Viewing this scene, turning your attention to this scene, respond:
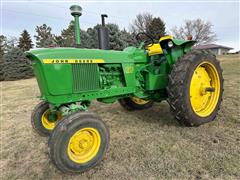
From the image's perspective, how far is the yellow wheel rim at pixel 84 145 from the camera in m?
2.10

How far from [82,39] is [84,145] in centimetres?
1834

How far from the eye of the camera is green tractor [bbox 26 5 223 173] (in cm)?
209

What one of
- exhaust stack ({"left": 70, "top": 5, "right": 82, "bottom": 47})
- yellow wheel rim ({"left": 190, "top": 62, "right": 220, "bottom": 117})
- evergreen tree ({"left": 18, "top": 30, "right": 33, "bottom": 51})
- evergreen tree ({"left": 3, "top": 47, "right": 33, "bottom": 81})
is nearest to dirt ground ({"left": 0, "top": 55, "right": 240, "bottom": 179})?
yellow wheel rim ({"left": 190, "top": 62, "right": 220, "bottom": 117})

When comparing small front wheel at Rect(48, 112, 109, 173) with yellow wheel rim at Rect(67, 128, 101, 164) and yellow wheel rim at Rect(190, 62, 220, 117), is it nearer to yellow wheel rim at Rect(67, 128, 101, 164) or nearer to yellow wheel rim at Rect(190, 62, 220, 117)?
yellow wheel rim at Rect(67, 128, 101, 164)

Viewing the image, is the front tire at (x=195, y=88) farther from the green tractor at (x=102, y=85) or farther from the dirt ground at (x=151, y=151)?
the dirt ground at (x=151, y=151)

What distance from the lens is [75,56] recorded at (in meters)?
2.31

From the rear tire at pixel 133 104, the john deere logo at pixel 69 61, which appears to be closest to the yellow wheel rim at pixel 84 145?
the john deere logo at pixel 69 61

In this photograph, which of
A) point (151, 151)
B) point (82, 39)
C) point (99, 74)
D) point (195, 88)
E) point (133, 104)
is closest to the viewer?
point (151, 151)

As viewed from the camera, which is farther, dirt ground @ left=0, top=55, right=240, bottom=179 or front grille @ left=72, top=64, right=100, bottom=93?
front grille @ left=72, top=64, right=100, bottom=93

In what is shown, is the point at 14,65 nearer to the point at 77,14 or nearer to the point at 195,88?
the point at 77,14

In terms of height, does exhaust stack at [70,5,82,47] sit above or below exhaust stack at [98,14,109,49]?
above

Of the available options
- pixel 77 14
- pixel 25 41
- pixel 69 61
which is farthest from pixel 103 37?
pixel 25 41

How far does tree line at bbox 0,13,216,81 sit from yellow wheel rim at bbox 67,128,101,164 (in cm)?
136

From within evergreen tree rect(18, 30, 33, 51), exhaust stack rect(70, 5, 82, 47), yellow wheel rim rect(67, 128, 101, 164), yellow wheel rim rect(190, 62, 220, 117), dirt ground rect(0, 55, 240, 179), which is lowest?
dirt ground rect(0, 55, 240, 179)
